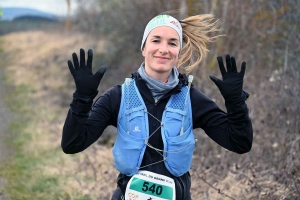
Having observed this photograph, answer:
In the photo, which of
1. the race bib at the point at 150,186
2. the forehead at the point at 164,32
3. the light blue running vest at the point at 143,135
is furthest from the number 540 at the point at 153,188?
the forehead at the point at 164,32

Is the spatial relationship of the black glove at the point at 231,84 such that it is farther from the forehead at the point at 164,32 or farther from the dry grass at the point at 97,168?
the dry grass at the point at 97,168

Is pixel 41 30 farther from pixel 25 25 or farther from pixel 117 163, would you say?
pixel 117 163

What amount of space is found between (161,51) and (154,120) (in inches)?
16.2

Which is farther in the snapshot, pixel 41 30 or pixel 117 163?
pixel 41 30

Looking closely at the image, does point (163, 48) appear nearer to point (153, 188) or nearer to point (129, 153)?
point (129, 153)

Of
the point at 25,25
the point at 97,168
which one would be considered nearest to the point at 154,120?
the point at 97,168

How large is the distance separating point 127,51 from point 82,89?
10.5 m

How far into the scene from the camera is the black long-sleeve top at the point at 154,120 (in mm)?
2452

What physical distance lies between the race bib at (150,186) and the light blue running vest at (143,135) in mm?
50

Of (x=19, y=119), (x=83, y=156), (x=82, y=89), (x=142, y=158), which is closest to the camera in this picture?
(x=82, y=89)

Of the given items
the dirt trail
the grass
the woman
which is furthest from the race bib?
the dirt trail

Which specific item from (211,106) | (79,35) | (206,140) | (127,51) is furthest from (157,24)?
(79,35)

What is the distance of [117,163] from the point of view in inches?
104

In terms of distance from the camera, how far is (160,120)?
2.63 m
